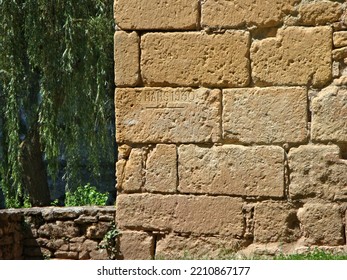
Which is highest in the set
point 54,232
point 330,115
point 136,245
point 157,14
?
point 157,14

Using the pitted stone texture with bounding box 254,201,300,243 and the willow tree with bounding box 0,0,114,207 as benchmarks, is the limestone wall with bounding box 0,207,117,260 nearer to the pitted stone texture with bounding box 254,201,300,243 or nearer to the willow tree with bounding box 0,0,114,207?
the pitted stone texture with bounding box 254,201,300,243

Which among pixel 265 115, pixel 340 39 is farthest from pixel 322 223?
pixel 340 39

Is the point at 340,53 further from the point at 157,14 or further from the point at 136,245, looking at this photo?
the point at 136,245

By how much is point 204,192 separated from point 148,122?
69 cm

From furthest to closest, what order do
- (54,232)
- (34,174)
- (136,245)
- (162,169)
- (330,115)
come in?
(34,174)
(54,232)
(136,245)
(162,169)
(330,115)

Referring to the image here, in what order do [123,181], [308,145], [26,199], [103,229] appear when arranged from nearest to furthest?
[308,145] → [123,181] → [103,229] → [26,199]

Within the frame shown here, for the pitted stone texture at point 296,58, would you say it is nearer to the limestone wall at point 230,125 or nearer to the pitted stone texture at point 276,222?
the limestone wall at point 230,125

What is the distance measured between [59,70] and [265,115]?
591 centimetres

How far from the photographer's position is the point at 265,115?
650 centimetres

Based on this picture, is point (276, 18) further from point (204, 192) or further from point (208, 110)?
point (204, 192)

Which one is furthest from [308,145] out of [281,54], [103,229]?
[103,229]

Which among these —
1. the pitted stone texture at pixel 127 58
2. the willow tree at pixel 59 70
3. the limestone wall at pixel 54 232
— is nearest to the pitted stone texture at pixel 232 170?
the pitted stone texture at pixel 127 58

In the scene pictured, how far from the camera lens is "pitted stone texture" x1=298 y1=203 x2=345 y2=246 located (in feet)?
21.1

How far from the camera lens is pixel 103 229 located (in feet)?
27.6
